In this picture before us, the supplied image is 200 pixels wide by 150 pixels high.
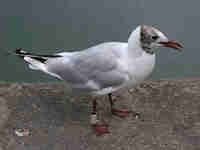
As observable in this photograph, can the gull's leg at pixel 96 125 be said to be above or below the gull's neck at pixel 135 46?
below

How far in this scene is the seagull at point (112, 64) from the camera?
6.08 ft

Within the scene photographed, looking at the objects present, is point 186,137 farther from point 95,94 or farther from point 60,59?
point 60,59

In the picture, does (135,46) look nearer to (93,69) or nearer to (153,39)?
(153,39)

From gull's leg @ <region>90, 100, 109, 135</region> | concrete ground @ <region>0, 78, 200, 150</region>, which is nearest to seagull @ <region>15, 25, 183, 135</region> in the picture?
gull's leg @ <region>90, 100, 109, 135</region>

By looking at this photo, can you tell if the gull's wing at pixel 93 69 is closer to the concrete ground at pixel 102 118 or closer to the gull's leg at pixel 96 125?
the gull's leg at pixel 96 125

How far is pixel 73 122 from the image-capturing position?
2148mm

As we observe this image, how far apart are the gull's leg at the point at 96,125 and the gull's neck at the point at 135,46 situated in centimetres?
38

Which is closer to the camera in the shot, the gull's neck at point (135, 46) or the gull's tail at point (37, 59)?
the gull's neck at point (135, 46)

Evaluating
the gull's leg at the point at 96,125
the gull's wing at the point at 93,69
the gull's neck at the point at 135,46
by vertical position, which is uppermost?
the gull's neck at the point at 135,46

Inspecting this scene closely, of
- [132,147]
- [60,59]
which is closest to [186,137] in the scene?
[132,147]

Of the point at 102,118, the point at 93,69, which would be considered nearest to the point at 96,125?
the point at 102,118

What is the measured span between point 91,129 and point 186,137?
52cm

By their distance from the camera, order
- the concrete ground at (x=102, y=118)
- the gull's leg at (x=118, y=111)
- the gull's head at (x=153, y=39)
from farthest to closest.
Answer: the gull's leg at (x=118, y=111) < the concrete ground at (x=102, y=118) < the gull's head at (x=153, y=39)

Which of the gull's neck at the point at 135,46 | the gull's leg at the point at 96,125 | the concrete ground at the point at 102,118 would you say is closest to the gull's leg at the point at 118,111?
the concrete ground at the point at 102,118
